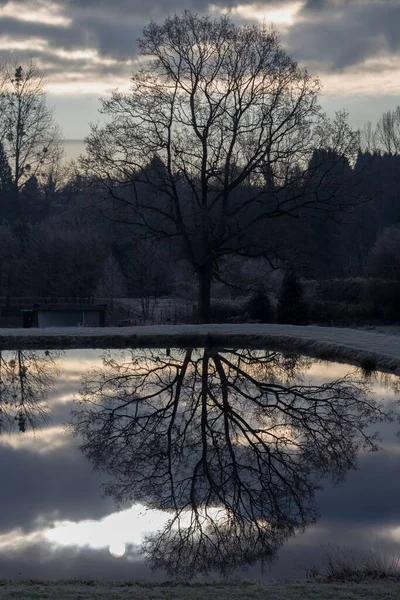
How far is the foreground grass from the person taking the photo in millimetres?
5242

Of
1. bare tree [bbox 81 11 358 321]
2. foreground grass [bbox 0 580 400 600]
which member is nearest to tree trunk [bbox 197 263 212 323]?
bare tree [bbox 81 11 358 321]

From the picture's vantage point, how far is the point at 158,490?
27.7 ft

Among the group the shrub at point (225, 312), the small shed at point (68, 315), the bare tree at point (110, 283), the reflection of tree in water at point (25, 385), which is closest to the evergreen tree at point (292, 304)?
the shrub at point (225, 312)

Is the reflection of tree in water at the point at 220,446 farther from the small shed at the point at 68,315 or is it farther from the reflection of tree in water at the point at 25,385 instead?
the small shed at the point at 68,315

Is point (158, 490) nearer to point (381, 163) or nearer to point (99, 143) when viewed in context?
point (99, 143)

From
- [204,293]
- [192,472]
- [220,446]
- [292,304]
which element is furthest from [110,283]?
[192,472]

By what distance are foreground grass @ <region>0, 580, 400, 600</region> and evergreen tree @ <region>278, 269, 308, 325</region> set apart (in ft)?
63.6

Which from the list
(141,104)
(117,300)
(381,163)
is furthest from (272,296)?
(381,163)

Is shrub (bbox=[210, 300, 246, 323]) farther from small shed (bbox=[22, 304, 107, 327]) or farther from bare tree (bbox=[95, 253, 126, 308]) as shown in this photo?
bare tree (bbox=[95, 253, 126, 308])

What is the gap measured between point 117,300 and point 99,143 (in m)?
7.76

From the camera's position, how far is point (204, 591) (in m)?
5.56

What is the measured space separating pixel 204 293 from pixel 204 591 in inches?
781

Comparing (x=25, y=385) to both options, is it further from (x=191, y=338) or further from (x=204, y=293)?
(x=204, y=293)

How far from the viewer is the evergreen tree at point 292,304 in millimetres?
24953
